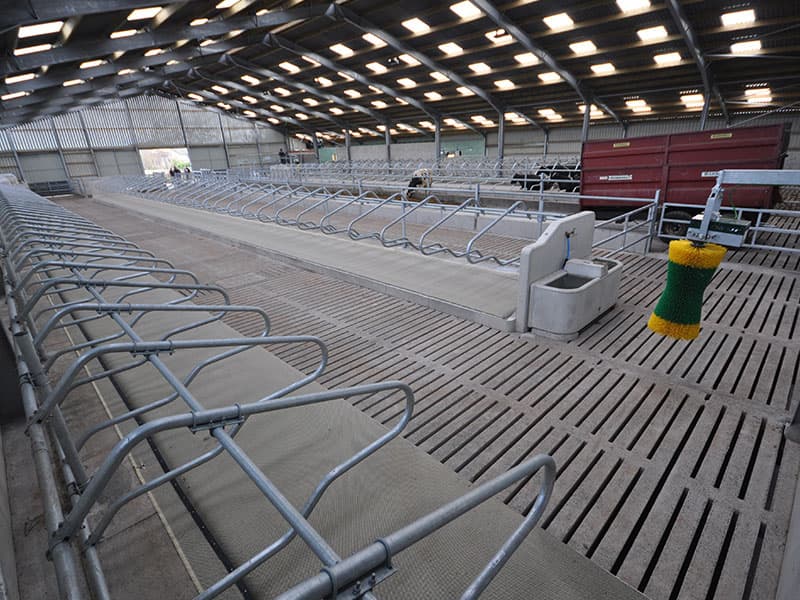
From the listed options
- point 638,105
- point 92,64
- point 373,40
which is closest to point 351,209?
point 373,40

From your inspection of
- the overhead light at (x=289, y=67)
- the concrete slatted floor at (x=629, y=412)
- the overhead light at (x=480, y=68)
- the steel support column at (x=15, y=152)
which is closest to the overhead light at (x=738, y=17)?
the overhead light at (x=480, y=68)

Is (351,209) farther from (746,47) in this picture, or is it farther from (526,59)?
(746,47)

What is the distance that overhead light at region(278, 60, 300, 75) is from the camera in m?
23.1

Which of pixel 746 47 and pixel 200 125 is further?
pixel 200 125

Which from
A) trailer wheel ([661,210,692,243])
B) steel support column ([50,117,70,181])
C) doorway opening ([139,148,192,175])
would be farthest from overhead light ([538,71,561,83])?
steel support column ([50,117,70,181])

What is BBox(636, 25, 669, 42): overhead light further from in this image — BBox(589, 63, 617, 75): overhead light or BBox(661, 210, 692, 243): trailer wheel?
BBox(661, 210, 692, 243): trailer wheel

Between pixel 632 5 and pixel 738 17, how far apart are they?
3.02m

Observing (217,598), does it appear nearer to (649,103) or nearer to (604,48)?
(604,48)

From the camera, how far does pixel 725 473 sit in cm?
260

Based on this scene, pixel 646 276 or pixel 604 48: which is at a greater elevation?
pixel 604 48

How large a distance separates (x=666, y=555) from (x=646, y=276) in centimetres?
514

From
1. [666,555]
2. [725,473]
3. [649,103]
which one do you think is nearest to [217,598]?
[666,555]

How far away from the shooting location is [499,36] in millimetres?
15273

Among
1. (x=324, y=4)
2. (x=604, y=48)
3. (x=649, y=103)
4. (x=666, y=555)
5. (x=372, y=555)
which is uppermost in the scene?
(x=324, y=4)
